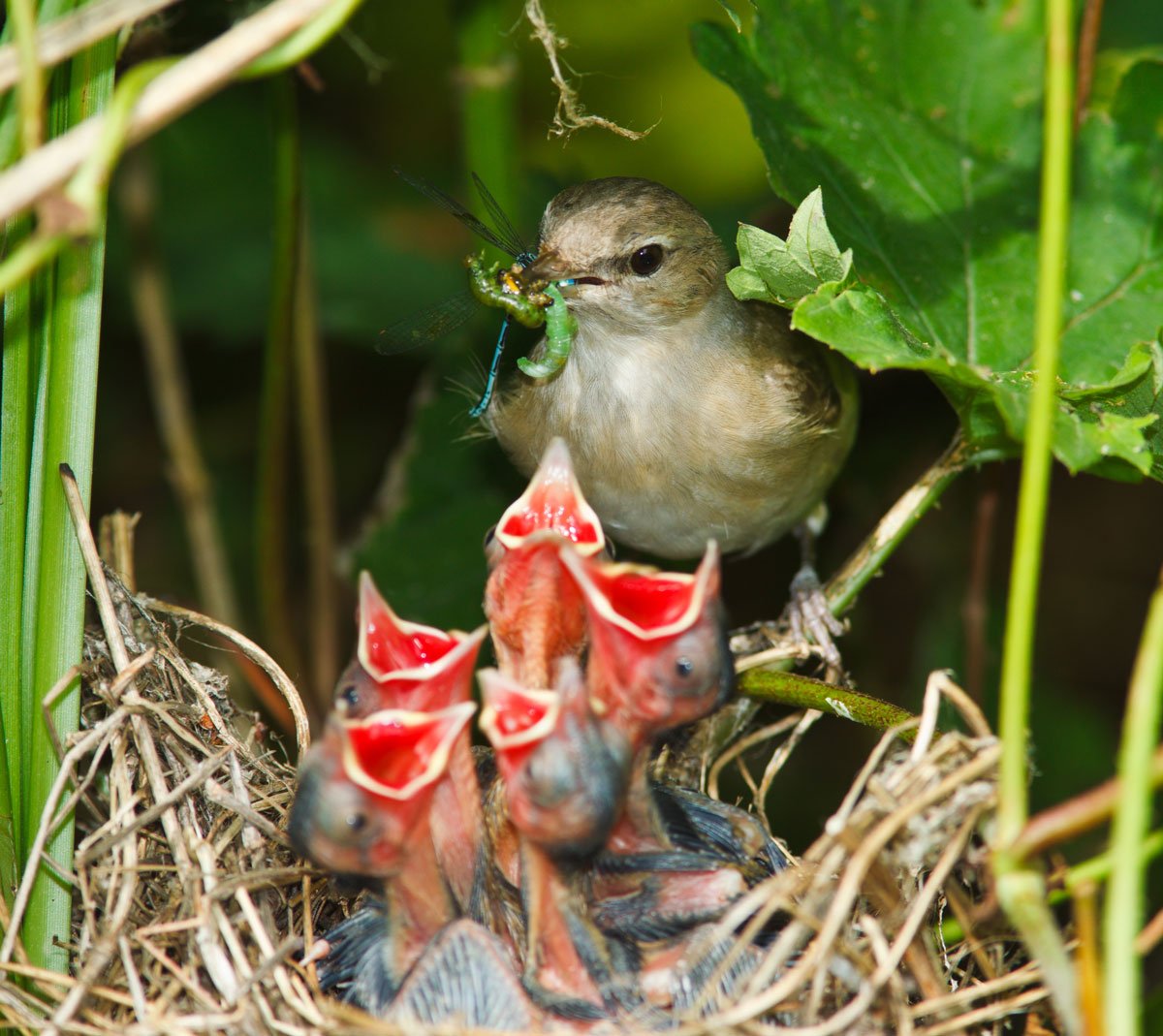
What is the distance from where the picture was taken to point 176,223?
3801 mm

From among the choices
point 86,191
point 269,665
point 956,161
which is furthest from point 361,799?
point 956,161

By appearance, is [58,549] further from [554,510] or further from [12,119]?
[554,510]

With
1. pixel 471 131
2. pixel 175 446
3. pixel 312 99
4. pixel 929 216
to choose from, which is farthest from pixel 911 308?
pixel 312 99

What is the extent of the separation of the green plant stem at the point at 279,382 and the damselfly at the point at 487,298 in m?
0.29

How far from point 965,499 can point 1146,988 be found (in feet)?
4.29

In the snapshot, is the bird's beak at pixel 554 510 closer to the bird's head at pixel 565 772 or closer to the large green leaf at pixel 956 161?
the bird's head at pixel 565 772

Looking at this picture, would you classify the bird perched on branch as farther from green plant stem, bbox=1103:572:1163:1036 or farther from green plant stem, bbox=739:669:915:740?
green plant stem, bbox=1103:572:1163:1036

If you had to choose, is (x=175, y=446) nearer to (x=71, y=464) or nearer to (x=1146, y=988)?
(x=71, y=464)

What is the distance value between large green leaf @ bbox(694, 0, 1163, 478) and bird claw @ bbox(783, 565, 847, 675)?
22.5 inches

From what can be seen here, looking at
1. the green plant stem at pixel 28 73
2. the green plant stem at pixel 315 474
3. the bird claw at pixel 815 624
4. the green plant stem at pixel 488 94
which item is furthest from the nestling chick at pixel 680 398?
the green plant stem at pixel 28 73

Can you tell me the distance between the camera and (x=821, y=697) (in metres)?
2.20

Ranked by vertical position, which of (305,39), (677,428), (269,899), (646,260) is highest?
(305,39)

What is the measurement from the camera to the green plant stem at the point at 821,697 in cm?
209

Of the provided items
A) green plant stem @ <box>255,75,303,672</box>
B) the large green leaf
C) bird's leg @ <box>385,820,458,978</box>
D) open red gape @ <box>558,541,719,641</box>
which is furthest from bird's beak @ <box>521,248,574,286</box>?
bird's leg @ <box>385,820,458,978</box>
